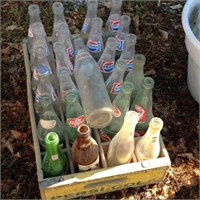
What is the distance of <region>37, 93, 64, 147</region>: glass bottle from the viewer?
1.34 meters

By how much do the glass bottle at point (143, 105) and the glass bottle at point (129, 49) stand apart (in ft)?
0.72

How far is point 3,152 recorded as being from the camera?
1.72m

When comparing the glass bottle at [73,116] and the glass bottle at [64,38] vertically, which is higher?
the glass bottle at [64,38]

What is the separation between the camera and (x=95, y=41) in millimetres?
1587

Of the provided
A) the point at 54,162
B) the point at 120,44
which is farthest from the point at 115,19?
the point at 54,162

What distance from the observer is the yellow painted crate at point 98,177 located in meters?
1.30

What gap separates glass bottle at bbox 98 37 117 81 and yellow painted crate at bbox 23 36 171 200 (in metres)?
0.26

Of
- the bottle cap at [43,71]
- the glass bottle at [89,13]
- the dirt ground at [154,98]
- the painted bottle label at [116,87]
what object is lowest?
the dirt ground at [154,98]

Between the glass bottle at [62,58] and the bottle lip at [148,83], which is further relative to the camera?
the glass bottle at [62,58]

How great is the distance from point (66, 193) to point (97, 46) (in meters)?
0.60

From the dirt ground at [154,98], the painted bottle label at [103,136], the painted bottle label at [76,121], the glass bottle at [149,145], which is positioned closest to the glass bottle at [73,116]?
the painted bottle label at [76,121]

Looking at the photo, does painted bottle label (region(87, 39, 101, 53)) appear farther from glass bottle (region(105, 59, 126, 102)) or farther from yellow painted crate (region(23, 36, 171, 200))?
yellow painted crate (region(23, 36, 171, 200))

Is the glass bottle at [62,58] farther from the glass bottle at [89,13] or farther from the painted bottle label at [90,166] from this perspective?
the painted bottle label at [90,166]

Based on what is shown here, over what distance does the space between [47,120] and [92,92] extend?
0.64 feet
